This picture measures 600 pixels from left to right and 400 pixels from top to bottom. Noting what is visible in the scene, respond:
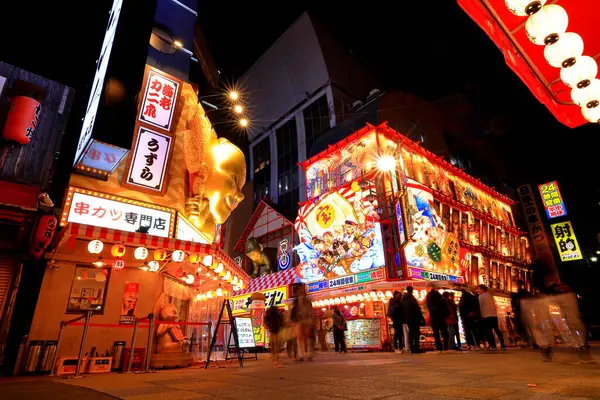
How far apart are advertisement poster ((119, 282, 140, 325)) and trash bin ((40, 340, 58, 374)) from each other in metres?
1.63

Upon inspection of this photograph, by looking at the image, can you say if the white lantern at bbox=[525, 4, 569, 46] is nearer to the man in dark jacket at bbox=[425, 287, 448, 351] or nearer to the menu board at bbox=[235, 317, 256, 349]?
the man in dark jacket at bbox=[425, 287, 448, 351]

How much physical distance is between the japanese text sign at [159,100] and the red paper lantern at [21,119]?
3.30 m

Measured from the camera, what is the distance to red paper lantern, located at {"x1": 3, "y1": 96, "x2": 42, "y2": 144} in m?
9.67

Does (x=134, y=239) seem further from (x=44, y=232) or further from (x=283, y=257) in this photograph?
(x=283, y=257)

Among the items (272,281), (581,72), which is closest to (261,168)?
(272,281)

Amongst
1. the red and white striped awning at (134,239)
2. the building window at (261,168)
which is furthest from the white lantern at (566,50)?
the building window at (261,168)

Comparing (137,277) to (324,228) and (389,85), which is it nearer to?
(324,228)

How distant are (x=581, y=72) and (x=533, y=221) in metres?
21.8

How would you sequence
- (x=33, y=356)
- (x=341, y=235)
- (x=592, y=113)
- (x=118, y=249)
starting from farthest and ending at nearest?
(x=341, y=235) → (x=118, y=249) → (x=33, y=356) → (x=592, y=113)

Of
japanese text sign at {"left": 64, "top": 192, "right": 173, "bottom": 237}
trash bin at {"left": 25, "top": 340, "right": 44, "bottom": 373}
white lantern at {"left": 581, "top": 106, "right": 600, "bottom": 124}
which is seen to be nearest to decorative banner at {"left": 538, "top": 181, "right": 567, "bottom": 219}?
white lantern at {"left": 581, "top": 106, "right": 600, "bottom": 124}

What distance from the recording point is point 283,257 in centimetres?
2344

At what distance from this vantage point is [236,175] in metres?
13.0

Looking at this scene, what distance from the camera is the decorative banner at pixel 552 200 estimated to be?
66.8 feet

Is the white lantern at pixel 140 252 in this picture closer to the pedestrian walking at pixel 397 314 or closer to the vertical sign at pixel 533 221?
the pedestrian walking at pixel 397 314
